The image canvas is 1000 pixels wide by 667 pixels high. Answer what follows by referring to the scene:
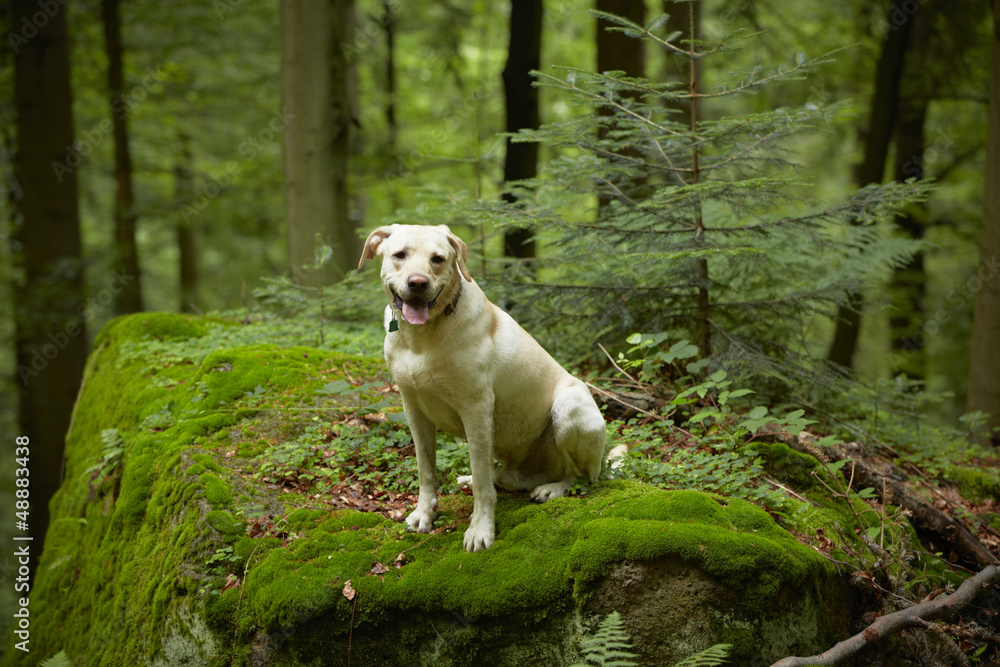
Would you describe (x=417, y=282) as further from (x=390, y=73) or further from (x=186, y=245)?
(x=186, y=245)

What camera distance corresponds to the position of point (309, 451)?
4.45 meters

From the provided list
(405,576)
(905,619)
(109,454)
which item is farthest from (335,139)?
(905,619)

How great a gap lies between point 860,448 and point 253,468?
4.54 m

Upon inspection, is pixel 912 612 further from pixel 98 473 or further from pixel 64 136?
pixel 64 136

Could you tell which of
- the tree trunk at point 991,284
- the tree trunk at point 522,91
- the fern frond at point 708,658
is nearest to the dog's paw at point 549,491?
the fern frond at point 708,658

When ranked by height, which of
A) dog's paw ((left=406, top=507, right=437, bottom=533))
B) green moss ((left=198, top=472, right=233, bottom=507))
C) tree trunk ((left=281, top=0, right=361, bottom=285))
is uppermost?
tree trunk ((left=281, top=0, right=361, bottom=285))

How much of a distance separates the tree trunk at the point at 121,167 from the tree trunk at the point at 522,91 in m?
7.16

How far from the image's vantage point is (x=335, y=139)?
29.2ft

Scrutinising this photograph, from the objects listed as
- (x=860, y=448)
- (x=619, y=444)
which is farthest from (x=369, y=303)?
(x=860, y=448)

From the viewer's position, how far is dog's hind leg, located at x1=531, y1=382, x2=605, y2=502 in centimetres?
372

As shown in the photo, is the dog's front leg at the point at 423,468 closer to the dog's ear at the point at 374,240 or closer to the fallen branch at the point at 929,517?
the dog's ear at the point at 374,240

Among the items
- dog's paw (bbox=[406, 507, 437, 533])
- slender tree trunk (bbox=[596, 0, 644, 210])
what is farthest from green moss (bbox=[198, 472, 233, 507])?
slender tree trunk (bbox=[596, 0, 644, 210])

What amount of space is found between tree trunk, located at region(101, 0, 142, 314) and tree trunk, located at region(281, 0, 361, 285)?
447 cm

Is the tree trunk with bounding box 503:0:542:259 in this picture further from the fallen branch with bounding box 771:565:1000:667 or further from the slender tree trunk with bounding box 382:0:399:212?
the fallen branch with bounding box 771:565:1000:667
